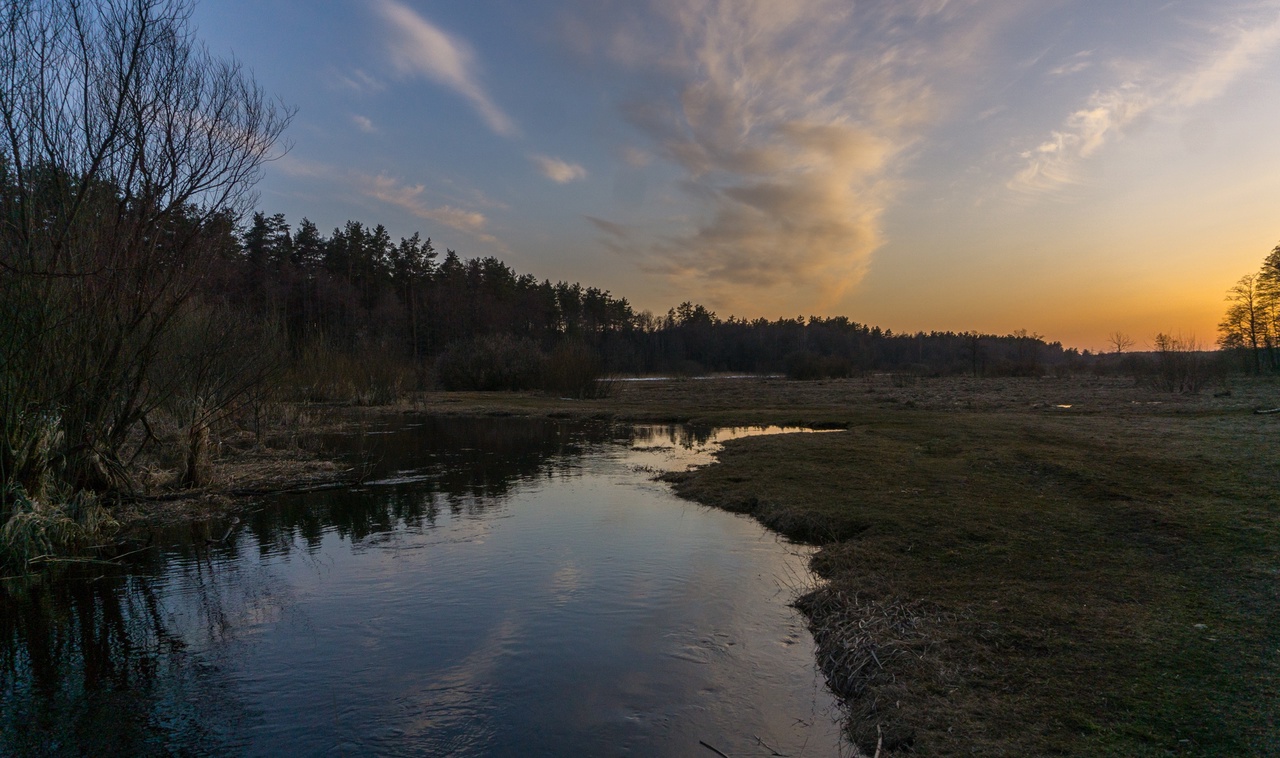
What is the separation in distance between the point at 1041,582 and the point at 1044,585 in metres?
0.11

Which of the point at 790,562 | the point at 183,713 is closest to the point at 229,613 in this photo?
the point at 183,713

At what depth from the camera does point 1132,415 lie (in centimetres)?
2358

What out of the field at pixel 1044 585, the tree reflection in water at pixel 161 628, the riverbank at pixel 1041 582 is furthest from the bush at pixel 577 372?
the tree reflection in water at pixel 161 628

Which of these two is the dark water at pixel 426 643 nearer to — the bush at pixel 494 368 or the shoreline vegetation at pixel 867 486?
the shoreline vegetation at pixel 867 486

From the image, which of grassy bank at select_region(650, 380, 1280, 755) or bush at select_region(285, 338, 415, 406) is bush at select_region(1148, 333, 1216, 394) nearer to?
grassy bank at select_region(650, 380, 1280, 755)

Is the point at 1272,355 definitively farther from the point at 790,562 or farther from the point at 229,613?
the point at 229,613

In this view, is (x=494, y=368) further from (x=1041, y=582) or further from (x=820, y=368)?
(x=1041, y=582)

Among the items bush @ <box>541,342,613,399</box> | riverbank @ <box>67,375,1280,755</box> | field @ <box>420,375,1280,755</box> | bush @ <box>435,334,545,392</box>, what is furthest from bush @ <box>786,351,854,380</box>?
field @ <box>420,375,1280,755</box>

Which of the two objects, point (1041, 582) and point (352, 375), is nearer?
point (1041, 582)

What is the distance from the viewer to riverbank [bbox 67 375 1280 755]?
445 centimetres

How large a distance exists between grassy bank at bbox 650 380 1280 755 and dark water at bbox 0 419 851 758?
28.7 inches

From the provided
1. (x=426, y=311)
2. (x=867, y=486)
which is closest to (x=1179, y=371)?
(x=867, y=486)

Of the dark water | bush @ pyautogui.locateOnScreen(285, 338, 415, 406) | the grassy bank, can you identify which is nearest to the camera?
the grassy bank

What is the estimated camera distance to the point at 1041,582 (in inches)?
273
